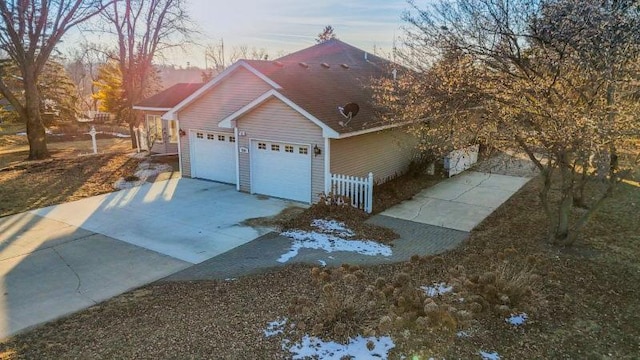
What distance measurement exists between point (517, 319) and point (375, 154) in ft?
30.0

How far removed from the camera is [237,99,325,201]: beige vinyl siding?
39.7ft

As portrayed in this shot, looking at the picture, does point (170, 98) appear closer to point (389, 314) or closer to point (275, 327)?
point (275, 327)

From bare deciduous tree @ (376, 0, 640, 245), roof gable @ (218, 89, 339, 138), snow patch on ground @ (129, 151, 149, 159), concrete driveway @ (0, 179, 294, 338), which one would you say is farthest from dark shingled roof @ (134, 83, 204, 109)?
bare deciduous tree @ (376, 0, 640, 245)

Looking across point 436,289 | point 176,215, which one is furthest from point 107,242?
point 436,289

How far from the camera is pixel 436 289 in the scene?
6.40m

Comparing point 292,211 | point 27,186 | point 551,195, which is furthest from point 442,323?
point 27,186

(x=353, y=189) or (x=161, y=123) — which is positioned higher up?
(x=161, y=123)

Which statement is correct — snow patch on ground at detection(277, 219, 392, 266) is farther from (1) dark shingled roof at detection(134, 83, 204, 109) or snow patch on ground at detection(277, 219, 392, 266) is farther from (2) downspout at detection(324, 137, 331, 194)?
(1) dark shingled roof at detection(134, 83, 204, 109)

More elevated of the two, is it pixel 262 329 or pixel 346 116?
pixel 346 116

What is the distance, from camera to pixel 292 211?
38.4 feet

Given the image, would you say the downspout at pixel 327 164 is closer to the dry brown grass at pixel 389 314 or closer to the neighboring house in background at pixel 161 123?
the dry brown grass at pixel 389 314

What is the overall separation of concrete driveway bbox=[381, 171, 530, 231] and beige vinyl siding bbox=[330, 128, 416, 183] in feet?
5.70

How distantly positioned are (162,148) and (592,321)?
19.3m

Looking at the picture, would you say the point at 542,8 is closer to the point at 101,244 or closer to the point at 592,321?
the point at 592,321
